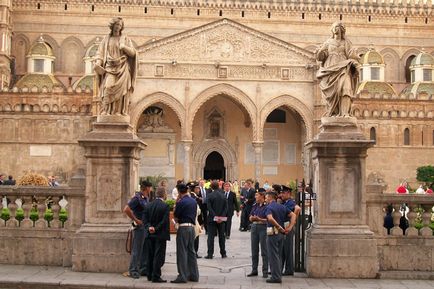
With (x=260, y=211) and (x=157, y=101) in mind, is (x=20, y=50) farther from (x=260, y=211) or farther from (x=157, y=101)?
(x=260, y=211)

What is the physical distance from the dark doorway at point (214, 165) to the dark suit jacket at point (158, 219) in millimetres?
37542

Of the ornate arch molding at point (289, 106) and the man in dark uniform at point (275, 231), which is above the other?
the ornate arch molding at point (289, 106)

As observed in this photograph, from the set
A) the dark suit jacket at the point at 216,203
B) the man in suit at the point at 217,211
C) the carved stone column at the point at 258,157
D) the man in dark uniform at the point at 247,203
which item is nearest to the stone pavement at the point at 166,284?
the man in suit at the point at 217,211

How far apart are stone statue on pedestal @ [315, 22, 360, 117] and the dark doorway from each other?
36.2 metres

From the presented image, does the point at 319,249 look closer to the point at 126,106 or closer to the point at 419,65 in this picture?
the point at 126,106

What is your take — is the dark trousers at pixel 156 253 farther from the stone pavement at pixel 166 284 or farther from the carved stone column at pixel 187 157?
the carved stone column at pixel 187 157

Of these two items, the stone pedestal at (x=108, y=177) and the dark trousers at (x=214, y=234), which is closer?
the stone pedestal at (x=108, y=177)

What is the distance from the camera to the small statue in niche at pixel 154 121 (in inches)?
1842

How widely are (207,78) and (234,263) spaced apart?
101ft

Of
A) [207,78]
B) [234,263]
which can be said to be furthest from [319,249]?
[207,78]

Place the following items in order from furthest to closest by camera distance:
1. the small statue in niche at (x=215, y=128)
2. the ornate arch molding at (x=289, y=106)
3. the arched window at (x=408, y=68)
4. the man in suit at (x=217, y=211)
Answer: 1. the arched window at (x=408, y=68)
2. the small statue in niche at (x=215, y=128)
3. the ornate arch molding at (x=289, y=106)
4. the man in suit at (x=217, y=211)

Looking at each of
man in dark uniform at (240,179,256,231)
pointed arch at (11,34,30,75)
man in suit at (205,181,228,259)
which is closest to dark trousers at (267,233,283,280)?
man in suit at (205,181,228,259)

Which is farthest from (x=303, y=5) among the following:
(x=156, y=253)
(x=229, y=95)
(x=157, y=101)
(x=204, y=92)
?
(x=156, y=253)

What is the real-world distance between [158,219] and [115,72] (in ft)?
9.89
